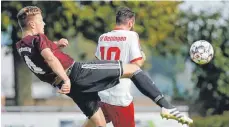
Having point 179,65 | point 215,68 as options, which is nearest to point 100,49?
point 215,68

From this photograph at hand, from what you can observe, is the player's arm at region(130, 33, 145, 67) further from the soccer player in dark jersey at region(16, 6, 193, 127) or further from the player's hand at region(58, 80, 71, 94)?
the player's hand at region(58, 80, 71, 94)

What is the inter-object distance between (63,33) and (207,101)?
5.04 m

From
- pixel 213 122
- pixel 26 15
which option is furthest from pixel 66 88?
pixel 213 122

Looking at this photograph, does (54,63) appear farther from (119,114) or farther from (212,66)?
(212,66)

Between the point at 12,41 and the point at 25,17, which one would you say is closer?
the point at 25,17

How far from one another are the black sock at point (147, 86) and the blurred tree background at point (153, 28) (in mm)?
11737

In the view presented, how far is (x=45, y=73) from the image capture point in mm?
9562

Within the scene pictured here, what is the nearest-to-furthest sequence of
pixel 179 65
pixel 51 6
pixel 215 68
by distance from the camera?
pixel 215 68
pixel 51 6
pixel 179 65

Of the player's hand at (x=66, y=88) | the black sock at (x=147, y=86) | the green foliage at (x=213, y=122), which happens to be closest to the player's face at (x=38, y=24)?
the player's hand at (x=66, y=88)

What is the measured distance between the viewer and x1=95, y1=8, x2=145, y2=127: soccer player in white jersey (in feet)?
33.4

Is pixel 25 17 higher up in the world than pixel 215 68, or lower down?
higher up

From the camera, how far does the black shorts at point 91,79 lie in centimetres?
954

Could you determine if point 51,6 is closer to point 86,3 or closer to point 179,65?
point 86,3

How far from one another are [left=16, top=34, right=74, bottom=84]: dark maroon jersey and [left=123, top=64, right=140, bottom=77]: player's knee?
2.26ft
